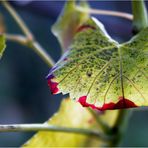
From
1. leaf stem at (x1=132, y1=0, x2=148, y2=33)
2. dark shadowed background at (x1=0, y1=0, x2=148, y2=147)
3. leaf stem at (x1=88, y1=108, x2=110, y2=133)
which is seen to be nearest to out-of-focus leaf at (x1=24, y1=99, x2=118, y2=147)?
leaf stem at (x1=88, y1=108, x2=110, y2=133)

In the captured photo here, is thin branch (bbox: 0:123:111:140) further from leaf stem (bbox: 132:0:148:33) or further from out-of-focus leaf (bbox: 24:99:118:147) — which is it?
leaf stem (bbox: 132:0:148:33)

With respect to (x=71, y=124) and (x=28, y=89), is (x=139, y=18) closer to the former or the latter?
(x=71, y=124)

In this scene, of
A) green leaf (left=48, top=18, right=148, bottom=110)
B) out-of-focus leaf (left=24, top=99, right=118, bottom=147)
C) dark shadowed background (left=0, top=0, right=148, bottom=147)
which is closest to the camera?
green leaf (left=48, top=18, right=148, bottom=110)

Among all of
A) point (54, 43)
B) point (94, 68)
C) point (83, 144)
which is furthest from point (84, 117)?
point (54, 43)

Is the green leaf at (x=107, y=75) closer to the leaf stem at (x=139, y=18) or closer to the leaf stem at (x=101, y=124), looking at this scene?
the leaf stem at (x=139, y=18)

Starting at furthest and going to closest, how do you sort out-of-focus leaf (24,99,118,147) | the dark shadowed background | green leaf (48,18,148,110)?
1. the dark shadowed background
2. out-of-focus leaf (24,99,118,147)
3. green leaf (48,18,148,110)

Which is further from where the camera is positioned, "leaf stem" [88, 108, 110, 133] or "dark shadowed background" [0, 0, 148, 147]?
"dark shadowed background" [0, 0, 148, 147]

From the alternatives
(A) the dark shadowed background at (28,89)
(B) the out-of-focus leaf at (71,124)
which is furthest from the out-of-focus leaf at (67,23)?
(A) the dark shadowed background at (28,89)
